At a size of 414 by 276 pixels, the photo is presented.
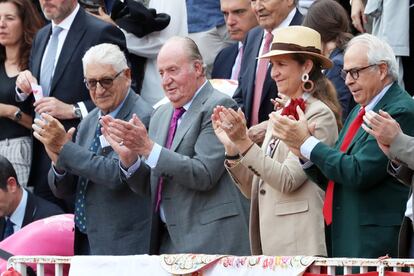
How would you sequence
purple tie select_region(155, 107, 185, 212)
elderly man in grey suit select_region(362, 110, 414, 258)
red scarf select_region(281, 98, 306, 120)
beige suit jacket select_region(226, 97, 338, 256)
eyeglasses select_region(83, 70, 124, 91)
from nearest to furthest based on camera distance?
elderly man in grey suit select_region(362, 110, 414, 258) → beige suit jacket select_region(226, 97, 338, 256) → red scarf select_region(281, 98, 306, 120) → purple tie select_region(155, 107, 185, 212) → eyeglasses select_region(83, 70, 124, 91)

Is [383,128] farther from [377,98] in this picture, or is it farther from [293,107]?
[293,107]

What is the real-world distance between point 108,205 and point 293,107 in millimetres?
1749

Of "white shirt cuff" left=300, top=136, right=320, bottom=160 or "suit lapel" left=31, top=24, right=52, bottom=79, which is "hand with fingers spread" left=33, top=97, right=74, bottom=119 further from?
"white shirt cuff" left=300, top=136, right=320, bottom=160

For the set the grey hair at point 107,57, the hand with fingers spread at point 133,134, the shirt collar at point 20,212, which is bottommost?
the shirt collar at point 20,212

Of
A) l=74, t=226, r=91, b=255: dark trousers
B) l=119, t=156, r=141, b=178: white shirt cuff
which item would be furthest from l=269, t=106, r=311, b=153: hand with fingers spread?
l=74, t=226, r=91, b=255: dark trousers

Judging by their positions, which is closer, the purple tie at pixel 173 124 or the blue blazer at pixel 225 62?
the purple tie at pixel 173 124

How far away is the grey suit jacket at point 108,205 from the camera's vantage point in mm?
8812

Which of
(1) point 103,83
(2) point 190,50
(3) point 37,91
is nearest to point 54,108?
(3) point 37,91

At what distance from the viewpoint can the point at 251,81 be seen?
364 inches

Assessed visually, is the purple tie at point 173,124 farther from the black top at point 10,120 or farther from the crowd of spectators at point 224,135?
the black top at point 10,120

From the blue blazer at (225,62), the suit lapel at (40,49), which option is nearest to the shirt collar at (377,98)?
the blue blazer at (225,62)

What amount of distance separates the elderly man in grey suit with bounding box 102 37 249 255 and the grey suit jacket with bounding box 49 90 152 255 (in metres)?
0.28

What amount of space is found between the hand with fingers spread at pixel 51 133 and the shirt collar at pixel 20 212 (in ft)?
4.32

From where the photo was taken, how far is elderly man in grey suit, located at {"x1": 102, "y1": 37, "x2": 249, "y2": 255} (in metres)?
8.18
